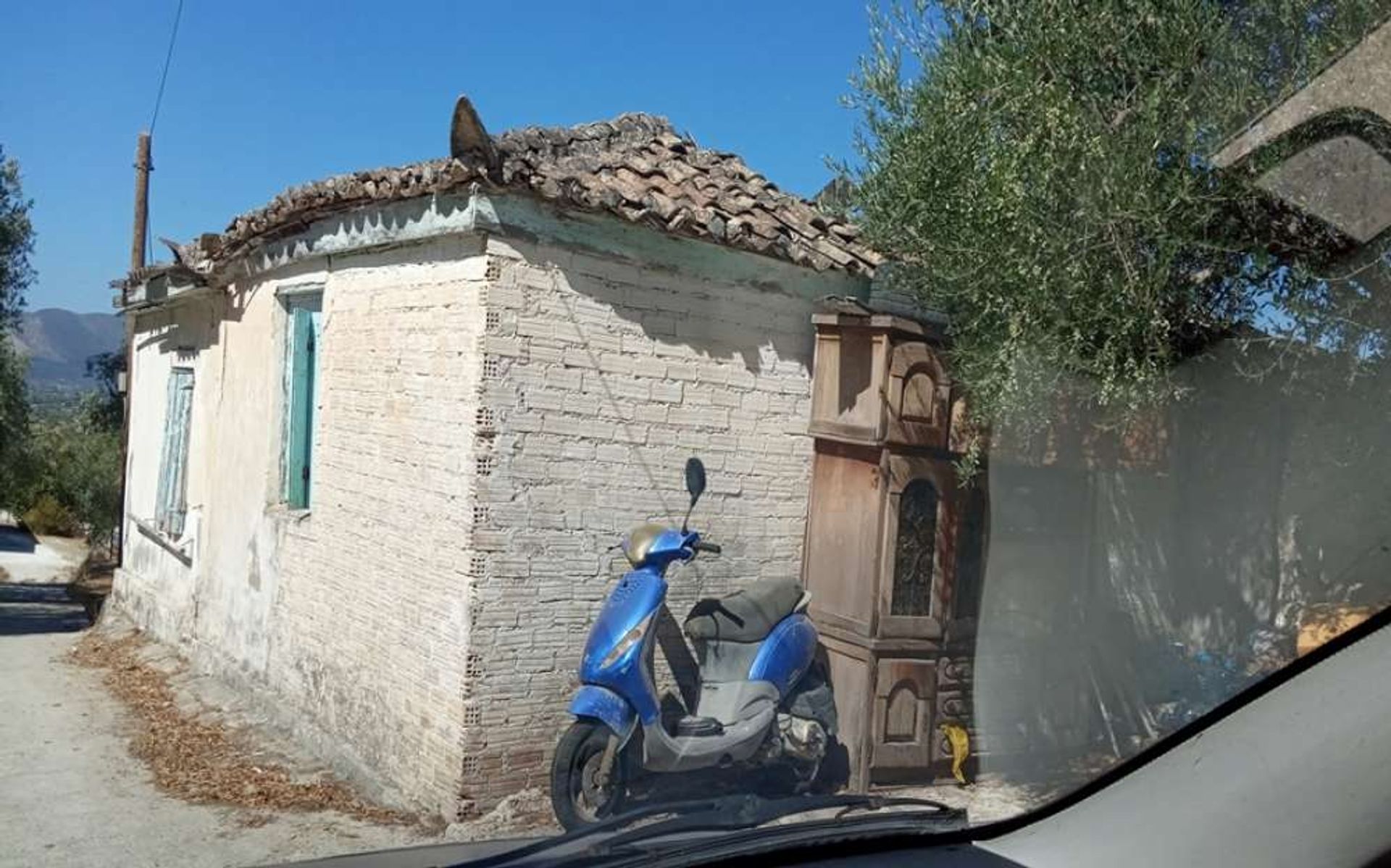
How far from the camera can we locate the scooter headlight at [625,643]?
209 inches

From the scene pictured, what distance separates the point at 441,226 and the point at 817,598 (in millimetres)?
2774

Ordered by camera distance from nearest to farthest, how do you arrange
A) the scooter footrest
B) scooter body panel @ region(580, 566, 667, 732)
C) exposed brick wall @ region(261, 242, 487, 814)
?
scooter body panel @ region(580, 566, 667, 732) → the scooter footrest → exposed brick wall @ region(261, 242, 487, 814)

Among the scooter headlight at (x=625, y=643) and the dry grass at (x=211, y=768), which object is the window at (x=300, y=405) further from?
the scooter headlight at (x=625, y=643)

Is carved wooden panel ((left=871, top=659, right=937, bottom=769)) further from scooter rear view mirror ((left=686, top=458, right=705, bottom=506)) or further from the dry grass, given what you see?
the dry grass

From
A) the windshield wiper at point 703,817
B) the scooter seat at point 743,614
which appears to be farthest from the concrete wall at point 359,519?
the windshield wiper at point 703,817

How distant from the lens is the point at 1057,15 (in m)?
4.84

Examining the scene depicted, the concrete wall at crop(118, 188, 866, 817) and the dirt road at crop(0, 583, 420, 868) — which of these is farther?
the concrete wall at crop(118, 188, 866, 817)

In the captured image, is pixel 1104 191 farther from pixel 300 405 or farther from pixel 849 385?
pixel 300 405

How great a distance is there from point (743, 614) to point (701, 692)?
465 mm

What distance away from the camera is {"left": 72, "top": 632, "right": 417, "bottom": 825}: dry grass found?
5816 mm

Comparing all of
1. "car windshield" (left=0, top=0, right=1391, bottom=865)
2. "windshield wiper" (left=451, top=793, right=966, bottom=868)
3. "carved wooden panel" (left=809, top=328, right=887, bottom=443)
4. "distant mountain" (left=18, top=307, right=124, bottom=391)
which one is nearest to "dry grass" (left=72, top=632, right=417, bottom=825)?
"car windshield" (left=0, top=0, right=1391, bottom=865)

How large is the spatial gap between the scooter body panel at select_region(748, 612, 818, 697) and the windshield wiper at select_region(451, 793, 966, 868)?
3018 mm

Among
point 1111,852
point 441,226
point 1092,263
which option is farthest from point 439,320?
point 1111,852

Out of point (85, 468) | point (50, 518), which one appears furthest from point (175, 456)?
point (50, 518)
